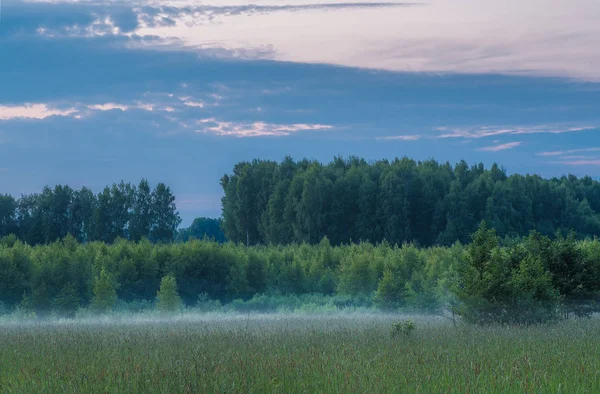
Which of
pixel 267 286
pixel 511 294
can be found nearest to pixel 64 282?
pixel 267 286

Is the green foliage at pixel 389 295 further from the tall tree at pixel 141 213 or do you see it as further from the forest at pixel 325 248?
the tall tree at pixel 141 213

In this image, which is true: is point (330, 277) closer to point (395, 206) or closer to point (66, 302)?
point (66, 302)

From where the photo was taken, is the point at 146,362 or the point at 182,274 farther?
the point at 182,274

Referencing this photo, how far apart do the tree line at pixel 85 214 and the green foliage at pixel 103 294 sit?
103 feet

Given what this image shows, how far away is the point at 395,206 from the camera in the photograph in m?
65.4

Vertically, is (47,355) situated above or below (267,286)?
above

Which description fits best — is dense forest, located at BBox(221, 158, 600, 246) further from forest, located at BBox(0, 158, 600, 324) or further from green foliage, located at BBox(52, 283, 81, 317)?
green foliage, located at BBox(52, 283, 81, 317)

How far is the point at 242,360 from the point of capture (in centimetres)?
1172

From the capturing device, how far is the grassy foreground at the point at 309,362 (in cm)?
978

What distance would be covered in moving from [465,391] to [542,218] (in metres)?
66.2

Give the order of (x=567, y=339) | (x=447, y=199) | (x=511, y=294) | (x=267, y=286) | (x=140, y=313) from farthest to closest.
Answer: (x=447, y=199) → (x=267, y=286) → (x=140, y=313) → (x=511, y=294) → (x=567, y=339)

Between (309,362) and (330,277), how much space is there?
26.9 m

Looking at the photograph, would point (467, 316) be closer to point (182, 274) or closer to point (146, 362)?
point (146, 362)

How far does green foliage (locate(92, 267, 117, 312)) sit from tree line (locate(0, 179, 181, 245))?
31.5 m
